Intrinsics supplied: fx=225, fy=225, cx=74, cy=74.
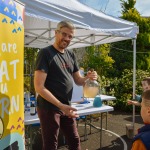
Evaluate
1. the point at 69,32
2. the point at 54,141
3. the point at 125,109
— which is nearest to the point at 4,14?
the point at 69,32

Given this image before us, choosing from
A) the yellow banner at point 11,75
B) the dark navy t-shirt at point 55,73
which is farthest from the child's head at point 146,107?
the yellow banner at point 11,75

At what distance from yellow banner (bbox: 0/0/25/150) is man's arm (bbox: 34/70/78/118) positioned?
0.18 meters

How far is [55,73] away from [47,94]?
0.23m

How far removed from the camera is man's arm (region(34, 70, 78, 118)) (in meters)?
1.80

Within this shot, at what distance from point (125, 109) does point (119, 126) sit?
1.72 m

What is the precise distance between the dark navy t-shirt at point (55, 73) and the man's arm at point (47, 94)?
6 cm

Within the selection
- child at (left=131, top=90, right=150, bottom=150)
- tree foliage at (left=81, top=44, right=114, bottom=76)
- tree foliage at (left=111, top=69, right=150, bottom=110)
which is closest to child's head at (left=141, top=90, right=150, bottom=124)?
child at (left=131, top=90, right=150, bottom=150)

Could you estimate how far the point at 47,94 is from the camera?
182 cm

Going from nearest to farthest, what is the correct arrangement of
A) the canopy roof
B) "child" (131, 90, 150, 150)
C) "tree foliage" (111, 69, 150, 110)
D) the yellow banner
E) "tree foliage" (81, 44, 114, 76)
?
"child" (131, 90, 150, 150)
the yellow banner
the canopy roof
"tree foliage" (111, 69, 150, 110)
"tree foliage" (81, 44, 114, 76)

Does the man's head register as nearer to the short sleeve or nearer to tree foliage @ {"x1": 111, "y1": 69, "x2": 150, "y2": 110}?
the short sleeve

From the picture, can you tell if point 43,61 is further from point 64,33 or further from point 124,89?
point 124,89

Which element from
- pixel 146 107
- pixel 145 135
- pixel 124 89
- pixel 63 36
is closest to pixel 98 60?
pixel 124 89

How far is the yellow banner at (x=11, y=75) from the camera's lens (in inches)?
57.9

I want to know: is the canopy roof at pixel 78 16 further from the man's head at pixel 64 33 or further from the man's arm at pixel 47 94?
the man's arm at pixel 47 94
